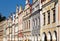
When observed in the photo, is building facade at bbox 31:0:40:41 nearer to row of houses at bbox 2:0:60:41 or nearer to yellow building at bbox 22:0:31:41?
row of houses at bbox 2:0:60:41

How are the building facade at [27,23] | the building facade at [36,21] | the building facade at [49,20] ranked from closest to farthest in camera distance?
the building facade at [49,20]
the building facade at [36,21]
the building facade at [27,23]

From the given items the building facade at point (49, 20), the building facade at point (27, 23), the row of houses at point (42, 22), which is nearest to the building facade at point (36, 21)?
the row of houses at point (42, 22)

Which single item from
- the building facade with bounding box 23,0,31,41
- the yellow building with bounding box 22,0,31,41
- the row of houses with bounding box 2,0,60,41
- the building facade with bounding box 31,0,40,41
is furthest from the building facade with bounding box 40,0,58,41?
the yellow building with bounding box 22,0,31,41

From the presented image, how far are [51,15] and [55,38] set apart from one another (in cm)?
287

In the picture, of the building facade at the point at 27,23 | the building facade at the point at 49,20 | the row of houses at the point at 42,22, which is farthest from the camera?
the building facade at the point at 27,23

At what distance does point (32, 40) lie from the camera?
4153cm

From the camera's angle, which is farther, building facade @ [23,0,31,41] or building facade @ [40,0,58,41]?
building facade @ [23,0,31,41]

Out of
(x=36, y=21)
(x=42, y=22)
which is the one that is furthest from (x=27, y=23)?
(x=42, y=22)

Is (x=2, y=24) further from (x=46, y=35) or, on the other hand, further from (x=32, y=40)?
(x=46, y=35)

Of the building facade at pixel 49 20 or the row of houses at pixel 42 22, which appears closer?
the row of houses at pixel 42 22

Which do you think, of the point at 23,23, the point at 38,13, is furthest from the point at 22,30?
the point at 38,13

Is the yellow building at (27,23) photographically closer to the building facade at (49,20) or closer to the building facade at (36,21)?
the building facade at (36,21)

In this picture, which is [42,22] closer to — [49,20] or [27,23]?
[49,20]

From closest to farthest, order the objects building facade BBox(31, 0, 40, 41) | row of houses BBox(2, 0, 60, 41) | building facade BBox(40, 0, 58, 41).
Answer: row of houses BBox(2, 0, 60, 41)
building facade BBox(40, 0, 58, 41)
building facade BBox(31, 0, 40, 41)
